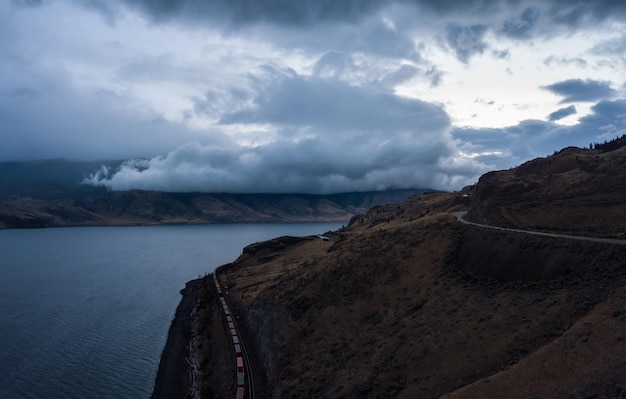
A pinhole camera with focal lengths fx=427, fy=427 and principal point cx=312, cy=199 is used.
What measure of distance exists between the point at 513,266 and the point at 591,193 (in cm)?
2209

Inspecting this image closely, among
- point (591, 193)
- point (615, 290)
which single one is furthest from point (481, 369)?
point (591, 193)

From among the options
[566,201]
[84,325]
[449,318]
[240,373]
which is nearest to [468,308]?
[449,318]

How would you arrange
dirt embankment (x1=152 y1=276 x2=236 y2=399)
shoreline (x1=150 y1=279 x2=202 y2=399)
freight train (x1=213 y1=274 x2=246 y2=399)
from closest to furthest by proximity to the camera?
1. freight train (x1=213 y1=274 x2=246 y2=399)
2. dirt embankment (x1=152 y1=276 x2=236 y2=399)
3. shoreline (x1=150 y1=279 x2=202 y2=399)

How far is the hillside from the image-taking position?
26.7 metres

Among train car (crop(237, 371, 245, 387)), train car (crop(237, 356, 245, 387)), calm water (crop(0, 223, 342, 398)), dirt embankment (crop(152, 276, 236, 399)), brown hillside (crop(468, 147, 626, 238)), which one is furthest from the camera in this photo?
calm water (crop(0, 223, 342, 398))

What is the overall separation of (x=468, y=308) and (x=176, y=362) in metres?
39.9

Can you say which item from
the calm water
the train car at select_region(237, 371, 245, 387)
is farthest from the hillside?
the calm water

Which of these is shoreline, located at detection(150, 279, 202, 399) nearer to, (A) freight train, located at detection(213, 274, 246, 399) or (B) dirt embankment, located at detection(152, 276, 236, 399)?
(B) dirt embankment, located at detection(152, 276, 236, 399)

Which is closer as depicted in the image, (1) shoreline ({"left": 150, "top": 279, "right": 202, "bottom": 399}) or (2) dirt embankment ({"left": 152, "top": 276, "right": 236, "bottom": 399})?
(2) dirt embankment ({"left": 152, "top": 276, "right": 236, "bottom": 399})

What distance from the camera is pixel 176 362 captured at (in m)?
57.8

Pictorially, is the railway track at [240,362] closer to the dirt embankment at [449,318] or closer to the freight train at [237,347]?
the freight train at [237,347]

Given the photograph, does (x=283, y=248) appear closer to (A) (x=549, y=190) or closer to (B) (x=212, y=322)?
(B) (x=212, y=322)

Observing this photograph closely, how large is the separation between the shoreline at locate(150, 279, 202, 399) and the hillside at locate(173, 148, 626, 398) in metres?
4.31

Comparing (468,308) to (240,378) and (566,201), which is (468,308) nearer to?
(240,378)
